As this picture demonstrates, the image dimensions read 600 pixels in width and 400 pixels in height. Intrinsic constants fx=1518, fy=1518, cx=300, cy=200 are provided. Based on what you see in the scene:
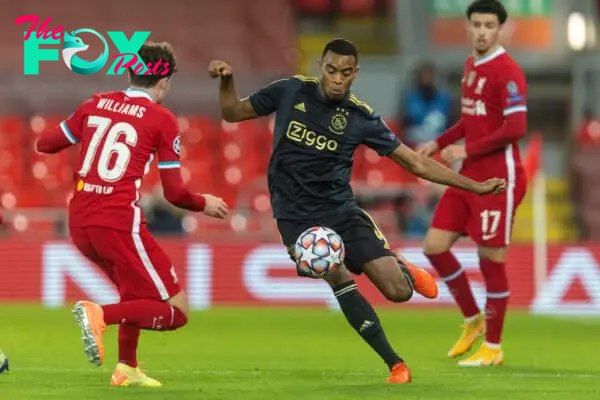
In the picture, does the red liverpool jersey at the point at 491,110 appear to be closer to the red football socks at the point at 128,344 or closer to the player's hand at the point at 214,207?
the player's hand at the point at 214,207

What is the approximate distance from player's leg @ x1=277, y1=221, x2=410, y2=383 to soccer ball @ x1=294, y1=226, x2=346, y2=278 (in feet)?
0.58

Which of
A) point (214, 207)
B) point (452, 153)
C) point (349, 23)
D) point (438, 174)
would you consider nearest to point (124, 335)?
point (214, 207)

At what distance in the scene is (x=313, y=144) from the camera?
8555 mm

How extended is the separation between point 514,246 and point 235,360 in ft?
21.2

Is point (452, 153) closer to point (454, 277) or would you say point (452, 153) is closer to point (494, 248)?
point (494, 248)

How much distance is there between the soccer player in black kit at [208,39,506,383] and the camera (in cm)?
837

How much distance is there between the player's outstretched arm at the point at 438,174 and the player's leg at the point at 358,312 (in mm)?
562

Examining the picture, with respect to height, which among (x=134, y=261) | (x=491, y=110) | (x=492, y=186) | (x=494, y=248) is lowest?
(x=494, y=248)

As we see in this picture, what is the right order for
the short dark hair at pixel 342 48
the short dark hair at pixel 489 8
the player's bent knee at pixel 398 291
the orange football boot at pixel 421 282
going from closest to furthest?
the short dark hair at pixel 342 48
the player's bent knee at pixel 398 291
the orange football boot at pixel 421 282
the short dark hair at pixel 489 8

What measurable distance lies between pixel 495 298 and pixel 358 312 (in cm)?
192

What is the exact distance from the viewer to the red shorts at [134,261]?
8.05 meters

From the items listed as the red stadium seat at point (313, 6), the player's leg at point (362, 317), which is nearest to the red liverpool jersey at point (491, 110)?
the player's leg at point (362, 317)

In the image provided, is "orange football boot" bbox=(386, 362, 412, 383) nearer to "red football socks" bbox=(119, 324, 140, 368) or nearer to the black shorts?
the black shorts

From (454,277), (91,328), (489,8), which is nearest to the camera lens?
(91,328)
